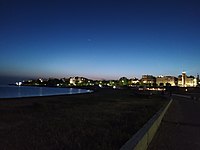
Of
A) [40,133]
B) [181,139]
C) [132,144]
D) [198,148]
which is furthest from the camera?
[40,133]

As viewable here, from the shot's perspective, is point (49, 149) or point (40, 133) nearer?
point (49, 149)

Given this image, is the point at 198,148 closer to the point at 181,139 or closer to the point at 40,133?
the point at 181,139

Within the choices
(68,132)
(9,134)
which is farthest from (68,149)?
(9,134)

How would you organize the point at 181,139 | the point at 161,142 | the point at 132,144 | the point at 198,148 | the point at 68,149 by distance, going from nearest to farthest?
the point at 132,144 → the point at 68,149 → the point at 198,148 → the point at 161,142 → the point at 181,139

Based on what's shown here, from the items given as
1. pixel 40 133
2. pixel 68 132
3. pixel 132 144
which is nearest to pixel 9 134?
pixel 40 133

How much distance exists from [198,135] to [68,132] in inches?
175

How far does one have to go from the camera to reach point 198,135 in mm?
8477

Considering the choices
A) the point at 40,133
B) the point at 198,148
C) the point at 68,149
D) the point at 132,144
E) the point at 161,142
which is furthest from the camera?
the point at 40,133

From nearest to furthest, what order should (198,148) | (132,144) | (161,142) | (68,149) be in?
(132,144)
(68,149)
(198,148)
(161,142)

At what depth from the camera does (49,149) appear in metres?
6.31

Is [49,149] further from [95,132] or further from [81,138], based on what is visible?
[95,132]

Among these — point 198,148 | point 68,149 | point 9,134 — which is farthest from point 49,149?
point 198,148

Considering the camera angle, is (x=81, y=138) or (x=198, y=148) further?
(x=81, y=138)

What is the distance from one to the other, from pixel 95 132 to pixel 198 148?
11.0ft
